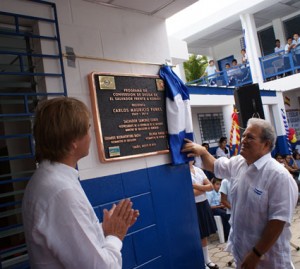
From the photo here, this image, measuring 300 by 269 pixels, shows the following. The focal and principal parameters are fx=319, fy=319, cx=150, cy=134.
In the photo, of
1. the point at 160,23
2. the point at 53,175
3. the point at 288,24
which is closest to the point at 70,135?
the point at 53,175

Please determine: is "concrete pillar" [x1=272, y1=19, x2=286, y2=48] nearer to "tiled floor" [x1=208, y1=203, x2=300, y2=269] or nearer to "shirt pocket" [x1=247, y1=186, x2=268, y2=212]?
"tiled floor" [x1=208, y1=203, x2=300, y2=269]

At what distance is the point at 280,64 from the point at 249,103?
8488 mm

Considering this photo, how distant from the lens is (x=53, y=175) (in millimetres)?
1400

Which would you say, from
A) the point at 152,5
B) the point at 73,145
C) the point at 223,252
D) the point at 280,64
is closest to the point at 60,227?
the point at 73,145

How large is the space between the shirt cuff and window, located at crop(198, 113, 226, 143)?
8663mm

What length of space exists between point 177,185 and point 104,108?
3.62 ft

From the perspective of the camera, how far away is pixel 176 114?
317 centimetres

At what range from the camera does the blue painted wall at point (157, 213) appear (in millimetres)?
2671

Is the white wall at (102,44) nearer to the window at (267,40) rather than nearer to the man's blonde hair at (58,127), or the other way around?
the man's blonde hair at (58,127)

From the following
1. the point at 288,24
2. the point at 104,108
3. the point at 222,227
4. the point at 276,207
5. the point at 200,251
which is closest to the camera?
the point at 276,207

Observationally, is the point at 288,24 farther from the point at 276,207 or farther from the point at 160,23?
the point at 276,207

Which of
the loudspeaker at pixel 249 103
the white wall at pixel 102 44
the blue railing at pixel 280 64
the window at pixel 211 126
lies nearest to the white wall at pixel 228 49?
the blue railing at pixel 280 64

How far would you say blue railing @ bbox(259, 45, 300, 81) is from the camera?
11836 mm

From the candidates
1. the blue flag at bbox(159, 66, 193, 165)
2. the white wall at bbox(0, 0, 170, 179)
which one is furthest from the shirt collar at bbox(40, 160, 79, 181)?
the blue flag at bbox(159, 66, 193, 165)
